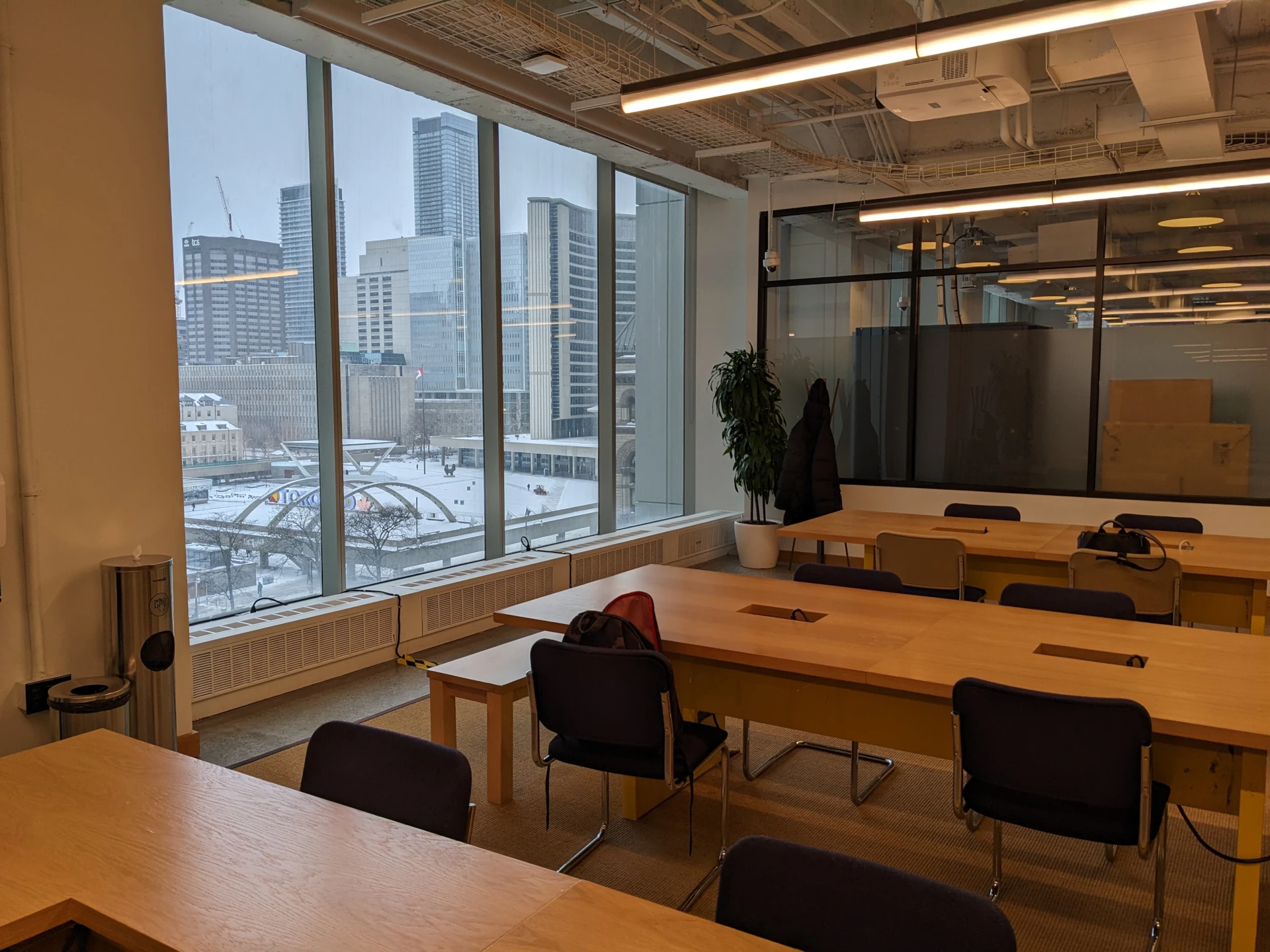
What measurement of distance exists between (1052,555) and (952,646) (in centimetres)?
184

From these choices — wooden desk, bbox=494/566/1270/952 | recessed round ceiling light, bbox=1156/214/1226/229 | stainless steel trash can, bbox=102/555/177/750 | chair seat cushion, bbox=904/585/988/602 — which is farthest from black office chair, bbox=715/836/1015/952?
recessed round ceiling light, bbox=1156/214/1226/229

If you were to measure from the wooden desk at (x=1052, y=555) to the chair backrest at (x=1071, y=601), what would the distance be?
951mm

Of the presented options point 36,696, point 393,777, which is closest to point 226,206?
point 36,696

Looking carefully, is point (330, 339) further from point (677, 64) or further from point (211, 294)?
point (677, 64)

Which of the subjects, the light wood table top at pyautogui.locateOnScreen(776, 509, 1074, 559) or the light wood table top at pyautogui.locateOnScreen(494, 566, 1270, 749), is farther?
the light wood table top at pyautogui.locateOnScreen(776, 509, 1074, 559)

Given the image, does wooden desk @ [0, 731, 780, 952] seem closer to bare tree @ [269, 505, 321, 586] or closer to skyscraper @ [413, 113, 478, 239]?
bare tree @ [269, 505, 321, 586]

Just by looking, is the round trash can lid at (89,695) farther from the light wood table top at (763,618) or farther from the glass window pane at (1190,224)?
the glass window pane at (1190,224)

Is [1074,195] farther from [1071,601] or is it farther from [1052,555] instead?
[1071,601]

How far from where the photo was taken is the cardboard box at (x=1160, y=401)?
6.64 m

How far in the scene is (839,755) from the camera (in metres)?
3.94

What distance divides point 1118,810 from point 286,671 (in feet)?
12.1

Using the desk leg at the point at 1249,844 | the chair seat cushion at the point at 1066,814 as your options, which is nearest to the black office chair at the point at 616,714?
the chair seat cushion at the point at 1066,814

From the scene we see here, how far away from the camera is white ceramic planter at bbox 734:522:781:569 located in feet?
25.6

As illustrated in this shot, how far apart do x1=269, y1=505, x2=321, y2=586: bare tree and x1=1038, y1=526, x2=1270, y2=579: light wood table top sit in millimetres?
3781
